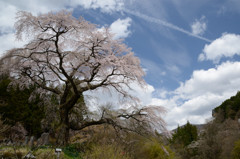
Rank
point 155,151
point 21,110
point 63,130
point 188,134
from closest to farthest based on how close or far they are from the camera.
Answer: point 155,151, point 63,130, point 21,110, point 188,134

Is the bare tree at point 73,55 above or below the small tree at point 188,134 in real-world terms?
above

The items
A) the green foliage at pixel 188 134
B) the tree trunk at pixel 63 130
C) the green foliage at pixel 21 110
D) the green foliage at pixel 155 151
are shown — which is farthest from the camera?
the green foliage at pixel 188 134

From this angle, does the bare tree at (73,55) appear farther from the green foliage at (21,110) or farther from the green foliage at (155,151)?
the green foliage at (21,110)

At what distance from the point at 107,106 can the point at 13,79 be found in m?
7.15

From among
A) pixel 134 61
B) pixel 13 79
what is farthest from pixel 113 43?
pixel 13 79

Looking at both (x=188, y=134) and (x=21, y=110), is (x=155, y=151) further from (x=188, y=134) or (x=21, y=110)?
(x=188, y=134)

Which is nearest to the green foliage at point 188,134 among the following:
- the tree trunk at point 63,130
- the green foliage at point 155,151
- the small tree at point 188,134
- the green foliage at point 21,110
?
the small tree at point 188,134

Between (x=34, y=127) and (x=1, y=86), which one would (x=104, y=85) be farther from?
(x=1, y=86)

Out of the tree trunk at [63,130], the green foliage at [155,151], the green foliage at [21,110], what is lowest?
the green foliage at [155,151]

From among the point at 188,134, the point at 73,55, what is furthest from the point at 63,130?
the point at 188,134

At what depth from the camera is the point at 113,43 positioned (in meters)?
13.4

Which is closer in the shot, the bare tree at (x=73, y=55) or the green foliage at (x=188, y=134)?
the bare tree at (x=73, y=55)

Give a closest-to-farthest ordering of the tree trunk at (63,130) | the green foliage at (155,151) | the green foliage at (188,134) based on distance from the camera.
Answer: the green foliage at (155,151) → the tree trunk at (63,130) → the green foliage at (188,134)

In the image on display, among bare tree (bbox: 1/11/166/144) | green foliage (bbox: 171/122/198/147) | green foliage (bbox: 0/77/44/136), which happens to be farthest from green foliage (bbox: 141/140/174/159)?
green foliage (bbox: 171/122/198/147)
